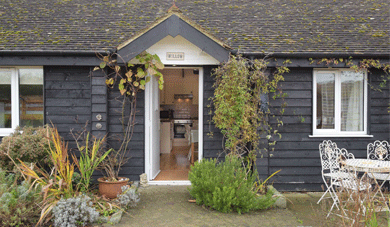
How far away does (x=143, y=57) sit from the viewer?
5.14 meters

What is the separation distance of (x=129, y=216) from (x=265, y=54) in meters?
3.53

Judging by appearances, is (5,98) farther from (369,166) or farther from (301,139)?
(369,166)

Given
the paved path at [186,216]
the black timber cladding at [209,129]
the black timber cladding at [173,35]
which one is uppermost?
the black timber cladding at [173,35]

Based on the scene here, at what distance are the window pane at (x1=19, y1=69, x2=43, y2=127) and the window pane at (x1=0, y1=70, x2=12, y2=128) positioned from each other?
245mm

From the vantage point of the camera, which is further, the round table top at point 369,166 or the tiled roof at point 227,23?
the tiled roof at point 227,23

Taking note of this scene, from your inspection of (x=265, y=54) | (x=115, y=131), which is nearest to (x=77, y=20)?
(x=115, y=131)

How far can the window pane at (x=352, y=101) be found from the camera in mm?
5590

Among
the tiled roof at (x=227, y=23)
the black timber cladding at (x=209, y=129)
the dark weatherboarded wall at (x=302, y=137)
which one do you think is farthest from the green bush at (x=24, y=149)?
the dark weatherboarded wall at (x=302, y=137)

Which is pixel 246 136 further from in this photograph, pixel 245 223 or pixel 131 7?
pixel 131 7

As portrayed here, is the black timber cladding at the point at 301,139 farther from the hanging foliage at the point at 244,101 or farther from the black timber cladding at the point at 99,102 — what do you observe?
the black timber cladding at the point at 99,102

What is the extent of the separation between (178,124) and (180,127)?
18 centimetres

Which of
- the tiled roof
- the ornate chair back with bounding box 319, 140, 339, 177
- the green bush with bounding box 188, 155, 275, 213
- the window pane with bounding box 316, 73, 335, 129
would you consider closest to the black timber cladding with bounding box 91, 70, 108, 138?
the tiled roof

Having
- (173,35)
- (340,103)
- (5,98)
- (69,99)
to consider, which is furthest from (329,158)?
(5,98)

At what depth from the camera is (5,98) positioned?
551 centimetres
